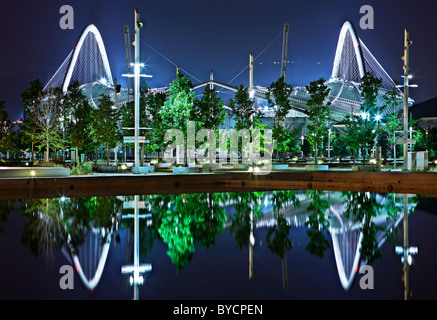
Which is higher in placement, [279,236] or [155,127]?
[155,127]

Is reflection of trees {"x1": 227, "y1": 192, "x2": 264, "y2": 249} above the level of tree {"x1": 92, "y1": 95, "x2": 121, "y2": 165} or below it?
below

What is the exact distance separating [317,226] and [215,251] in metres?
3.46

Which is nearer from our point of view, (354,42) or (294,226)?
(294,226)

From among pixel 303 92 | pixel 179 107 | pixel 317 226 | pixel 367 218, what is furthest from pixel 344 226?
pixel 303 92

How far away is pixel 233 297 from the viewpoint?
5.52 metres

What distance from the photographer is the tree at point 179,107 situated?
106ft

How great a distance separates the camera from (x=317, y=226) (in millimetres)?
10648

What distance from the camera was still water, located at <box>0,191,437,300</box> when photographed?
19.3 feet

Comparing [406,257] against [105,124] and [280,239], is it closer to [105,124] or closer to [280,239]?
[280,239]

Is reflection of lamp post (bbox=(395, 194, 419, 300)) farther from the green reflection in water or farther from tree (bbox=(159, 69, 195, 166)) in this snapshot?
tree (bbox=(159, 69, 195, 166))

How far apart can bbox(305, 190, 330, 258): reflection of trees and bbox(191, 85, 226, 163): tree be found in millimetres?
18401

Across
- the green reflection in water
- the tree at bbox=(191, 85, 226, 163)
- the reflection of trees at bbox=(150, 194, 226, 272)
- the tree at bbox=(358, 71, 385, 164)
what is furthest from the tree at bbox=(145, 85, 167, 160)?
the green reflection in water
